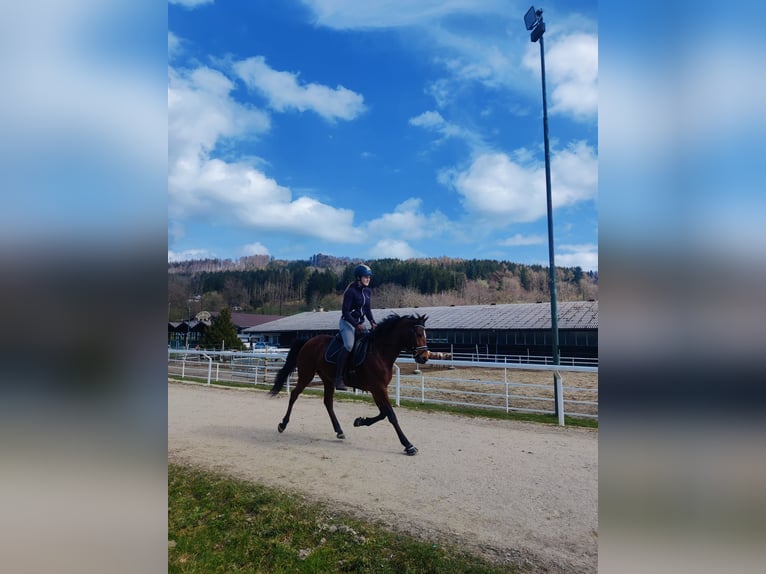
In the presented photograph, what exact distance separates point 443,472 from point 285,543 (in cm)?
210

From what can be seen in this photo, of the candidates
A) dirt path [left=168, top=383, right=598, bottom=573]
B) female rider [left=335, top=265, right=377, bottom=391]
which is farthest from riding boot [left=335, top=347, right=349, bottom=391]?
dirt path [left=168, top=383, right=598, bottom=573]

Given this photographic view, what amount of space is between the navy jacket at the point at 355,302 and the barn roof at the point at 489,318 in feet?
49.4

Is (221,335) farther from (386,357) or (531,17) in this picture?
(531,17)

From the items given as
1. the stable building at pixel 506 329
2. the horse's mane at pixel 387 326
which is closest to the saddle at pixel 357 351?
the horse's mane at pixel 387 326

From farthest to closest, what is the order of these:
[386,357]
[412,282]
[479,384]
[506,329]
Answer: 1. [412,282]
2. [506,329]
3. [479,384]
4. [386,357]

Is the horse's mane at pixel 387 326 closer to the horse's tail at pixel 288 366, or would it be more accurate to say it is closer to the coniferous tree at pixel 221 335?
the horse's tail at pixel 288 366

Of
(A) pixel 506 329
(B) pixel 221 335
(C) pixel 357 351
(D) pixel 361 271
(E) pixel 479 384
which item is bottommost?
(E) pixel 479 384

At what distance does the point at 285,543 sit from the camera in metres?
2.91

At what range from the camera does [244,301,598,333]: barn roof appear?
2289 cm

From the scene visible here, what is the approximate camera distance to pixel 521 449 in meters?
5.44

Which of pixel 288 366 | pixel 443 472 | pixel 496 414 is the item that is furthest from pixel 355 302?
pixel 496 414

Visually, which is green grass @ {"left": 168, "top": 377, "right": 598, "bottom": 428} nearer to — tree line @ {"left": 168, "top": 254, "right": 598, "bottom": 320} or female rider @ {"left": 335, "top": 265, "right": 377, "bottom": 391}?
female rider @ {"left": 335, "top": 265, "right": 377, "bottom": 391}

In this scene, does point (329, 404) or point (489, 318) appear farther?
point (489, 318)

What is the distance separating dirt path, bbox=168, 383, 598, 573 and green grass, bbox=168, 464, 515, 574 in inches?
8.6
